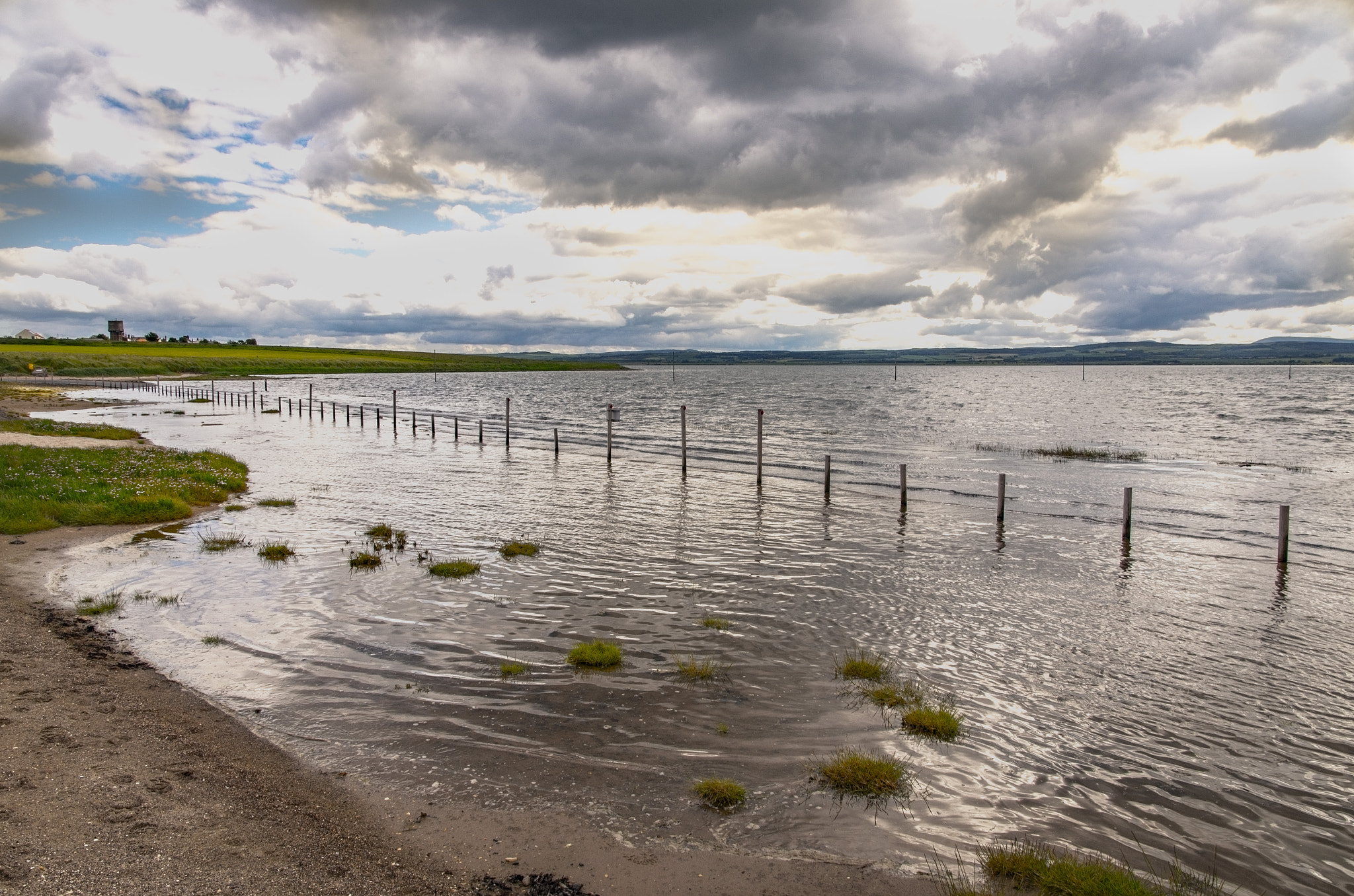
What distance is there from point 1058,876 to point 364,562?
14.8 meters

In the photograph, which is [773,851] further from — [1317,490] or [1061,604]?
[1317,490]

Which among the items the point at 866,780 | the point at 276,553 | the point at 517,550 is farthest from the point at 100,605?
the point at 866,780

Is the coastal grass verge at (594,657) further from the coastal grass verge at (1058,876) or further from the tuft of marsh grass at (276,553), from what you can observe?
the tuft of marsh grass at (276,553)

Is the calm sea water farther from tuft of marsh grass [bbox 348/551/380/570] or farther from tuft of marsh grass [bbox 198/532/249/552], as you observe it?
tuft of marsh grass [bbox 198/532/249/552]

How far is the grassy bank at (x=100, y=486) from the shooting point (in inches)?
790

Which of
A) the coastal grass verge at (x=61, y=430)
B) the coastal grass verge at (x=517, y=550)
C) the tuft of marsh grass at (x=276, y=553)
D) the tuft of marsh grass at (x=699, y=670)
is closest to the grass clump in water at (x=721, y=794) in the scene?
the tuft of marsh grass at (x=699, y=670)

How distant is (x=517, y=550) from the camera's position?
730 inches

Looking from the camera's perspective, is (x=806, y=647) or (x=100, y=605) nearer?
(x=806, y=647)

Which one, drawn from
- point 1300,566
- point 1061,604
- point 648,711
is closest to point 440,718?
point 648,711

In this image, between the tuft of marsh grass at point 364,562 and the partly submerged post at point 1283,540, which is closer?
the tuft of marsh grass at point 364,562

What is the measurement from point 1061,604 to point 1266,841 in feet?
26.3

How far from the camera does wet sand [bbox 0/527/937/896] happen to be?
6.10 metres

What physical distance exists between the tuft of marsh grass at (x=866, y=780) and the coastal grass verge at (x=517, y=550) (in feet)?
36.5

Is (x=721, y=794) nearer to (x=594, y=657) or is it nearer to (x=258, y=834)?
(x=594, y=657)
